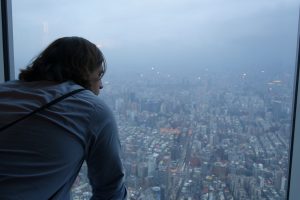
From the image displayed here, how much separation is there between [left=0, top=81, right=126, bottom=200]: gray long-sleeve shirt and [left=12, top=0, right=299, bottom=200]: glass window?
638 mm

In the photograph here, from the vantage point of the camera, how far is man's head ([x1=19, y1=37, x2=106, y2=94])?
0.94m

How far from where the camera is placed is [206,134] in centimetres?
146

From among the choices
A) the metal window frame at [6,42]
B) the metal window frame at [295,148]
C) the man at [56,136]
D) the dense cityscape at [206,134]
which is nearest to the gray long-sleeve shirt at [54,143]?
the man at [56,136]

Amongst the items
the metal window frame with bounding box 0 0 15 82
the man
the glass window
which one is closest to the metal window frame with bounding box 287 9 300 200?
the glass window

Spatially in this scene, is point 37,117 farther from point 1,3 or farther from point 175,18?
point 1,3

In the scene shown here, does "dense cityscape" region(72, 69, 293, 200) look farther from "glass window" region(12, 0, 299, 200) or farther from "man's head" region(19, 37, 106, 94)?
"man's head" region(19, 37, 106, 94)

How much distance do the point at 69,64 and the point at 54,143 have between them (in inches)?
10.3

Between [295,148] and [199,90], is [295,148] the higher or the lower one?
→ the lower one

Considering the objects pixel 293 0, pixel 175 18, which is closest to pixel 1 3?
pixel 175 18

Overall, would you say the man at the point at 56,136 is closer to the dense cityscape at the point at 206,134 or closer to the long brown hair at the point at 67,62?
the long brown hair at the point at 67,62

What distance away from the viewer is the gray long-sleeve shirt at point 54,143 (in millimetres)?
766

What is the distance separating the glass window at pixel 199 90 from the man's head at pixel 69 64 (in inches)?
21.7

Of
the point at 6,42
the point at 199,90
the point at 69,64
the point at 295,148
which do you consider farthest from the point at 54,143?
the point at 6,42

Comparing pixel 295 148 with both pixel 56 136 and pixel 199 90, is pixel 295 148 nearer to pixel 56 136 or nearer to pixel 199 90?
pixel 199 90
